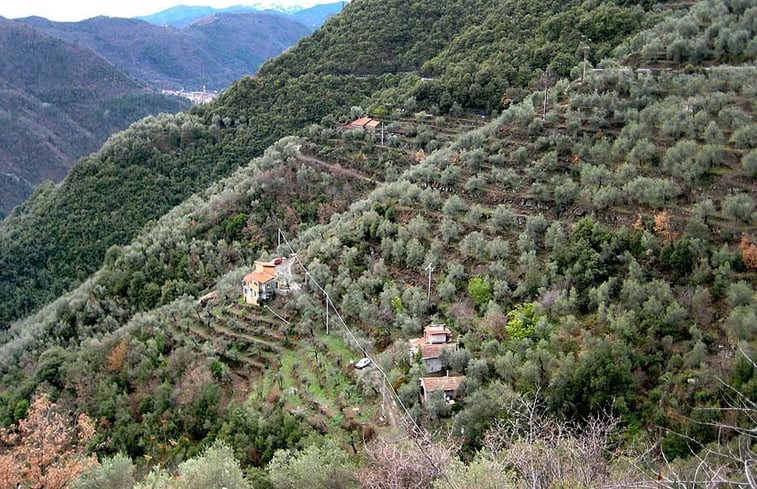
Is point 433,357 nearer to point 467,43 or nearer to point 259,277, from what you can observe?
point 259,277

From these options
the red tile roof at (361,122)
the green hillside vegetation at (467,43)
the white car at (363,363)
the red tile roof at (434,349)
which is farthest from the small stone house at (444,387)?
the red tile roof at (361,122)

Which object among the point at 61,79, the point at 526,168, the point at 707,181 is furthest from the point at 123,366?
the point at 61,79

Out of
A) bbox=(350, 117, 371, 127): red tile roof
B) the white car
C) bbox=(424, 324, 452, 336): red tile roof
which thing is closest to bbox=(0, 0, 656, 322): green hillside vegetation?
bbox=(350, 117, 371, 127): red tile roof

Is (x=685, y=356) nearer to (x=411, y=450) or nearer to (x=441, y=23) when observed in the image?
(x=411, y=450)

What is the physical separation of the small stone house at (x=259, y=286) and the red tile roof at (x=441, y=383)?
9766 mm

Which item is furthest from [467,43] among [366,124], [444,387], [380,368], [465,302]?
[444,387]

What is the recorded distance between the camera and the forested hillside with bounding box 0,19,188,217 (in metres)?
103

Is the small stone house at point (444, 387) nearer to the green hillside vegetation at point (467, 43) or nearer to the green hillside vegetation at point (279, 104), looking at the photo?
the green hillside vegetation at point (467, 43)

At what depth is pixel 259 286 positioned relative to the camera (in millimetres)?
26266

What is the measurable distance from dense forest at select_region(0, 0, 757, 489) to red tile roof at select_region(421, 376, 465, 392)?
0.37 m

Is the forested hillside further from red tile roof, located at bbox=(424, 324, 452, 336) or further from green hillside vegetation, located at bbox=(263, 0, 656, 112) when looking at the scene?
red tile roof, located at bbox=(424, 324, 452, 336)

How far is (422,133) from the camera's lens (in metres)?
36.8

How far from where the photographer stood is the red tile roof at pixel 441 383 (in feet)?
62.1

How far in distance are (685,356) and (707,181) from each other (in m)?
7.43
